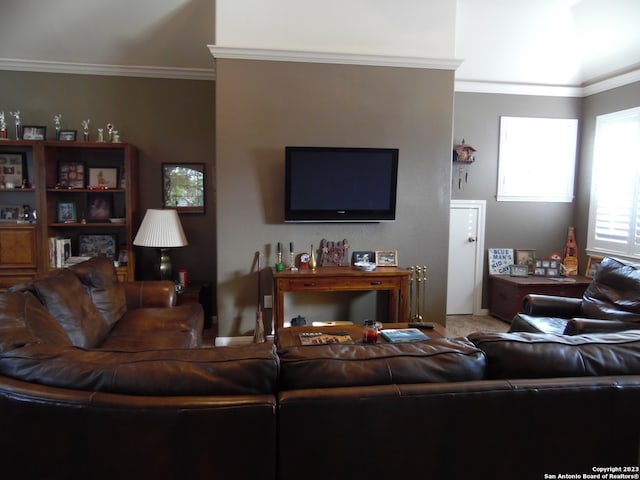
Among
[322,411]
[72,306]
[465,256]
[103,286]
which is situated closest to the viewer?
[322,411]

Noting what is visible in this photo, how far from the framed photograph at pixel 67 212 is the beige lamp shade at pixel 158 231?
0.91 m

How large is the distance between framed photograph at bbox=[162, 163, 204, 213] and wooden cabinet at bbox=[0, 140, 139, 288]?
325mm

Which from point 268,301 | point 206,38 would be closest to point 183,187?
point 206,38

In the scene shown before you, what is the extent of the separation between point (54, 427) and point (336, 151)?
9.97ft

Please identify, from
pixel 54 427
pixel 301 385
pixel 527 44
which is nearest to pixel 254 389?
pixel 301 385

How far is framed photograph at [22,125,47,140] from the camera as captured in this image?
423cm

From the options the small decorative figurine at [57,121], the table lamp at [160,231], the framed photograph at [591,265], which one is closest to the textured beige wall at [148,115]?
the small decorative figurine at [57,121]

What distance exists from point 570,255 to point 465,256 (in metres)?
1.27

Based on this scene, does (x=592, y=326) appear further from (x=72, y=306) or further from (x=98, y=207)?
(x=98, y=207)

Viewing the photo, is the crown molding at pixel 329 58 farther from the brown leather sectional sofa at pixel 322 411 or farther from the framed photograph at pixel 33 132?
the brown leather sectional sofa at pixel 322 411

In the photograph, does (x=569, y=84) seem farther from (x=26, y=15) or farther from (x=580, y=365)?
(x=26, y=15)

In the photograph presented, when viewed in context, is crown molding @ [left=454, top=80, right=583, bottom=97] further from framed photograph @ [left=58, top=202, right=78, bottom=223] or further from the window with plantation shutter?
framed photograph @ [left=58, top=202, right=78, bottom=223]

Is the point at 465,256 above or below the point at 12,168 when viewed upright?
below

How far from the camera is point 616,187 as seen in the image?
4.46 metres
